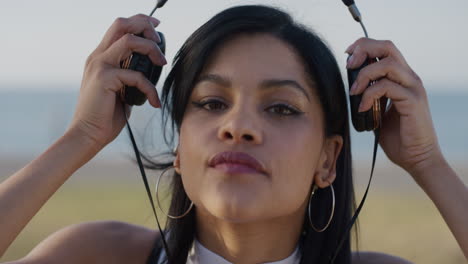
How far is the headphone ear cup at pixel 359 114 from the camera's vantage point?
339cm

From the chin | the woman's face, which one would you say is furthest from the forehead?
the chin

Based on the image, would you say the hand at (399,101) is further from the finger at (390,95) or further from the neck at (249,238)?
the neck at (249,238)

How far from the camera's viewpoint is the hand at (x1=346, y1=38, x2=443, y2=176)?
3371mm

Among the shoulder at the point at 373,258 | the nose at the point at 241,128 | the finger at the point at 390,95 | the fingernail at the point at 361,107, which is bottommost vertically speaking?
the shoulder at the point at 373,258

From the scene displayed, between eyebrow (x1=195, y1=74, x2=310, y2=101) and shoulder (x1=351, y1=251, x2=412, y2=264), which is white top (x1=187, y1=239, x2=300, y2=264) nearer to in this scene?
shoulder (x1=351, y1=251, x2=412, y2=264)

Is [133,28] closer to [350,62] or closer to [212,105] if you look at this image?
[212,105]

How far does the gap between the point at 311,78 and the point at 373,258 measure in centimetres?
98

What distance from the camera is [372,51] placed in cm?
341

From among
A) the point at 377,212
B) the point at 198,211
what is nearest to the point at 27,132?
the point at 377,212

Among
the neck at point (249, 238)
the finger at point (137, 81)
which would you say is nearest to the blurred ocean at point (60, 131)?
the neck at point (249, 238)

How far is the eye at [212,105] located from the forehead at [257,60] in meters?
0.12

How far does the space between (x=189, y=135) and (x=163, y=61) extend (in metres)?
0.34

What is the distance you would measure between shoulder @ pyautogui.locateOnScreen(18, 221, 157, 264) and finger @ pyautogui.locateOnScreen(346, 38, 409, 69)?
134 cm

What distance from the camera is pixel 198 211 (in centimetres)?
379
